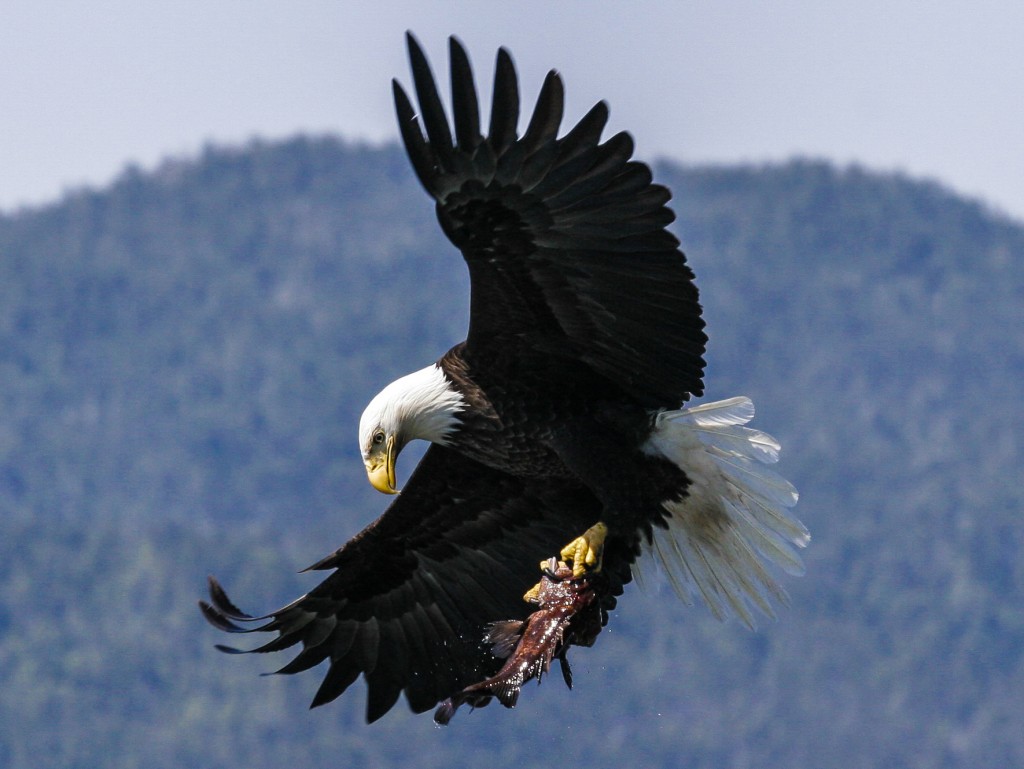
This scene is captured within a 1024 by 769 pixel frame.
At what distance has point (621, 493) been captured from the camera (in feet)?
22.2

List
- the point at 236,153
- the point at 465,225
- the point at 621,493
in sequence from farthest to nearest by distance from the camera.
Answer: the point at 236,153 < the point at 621,493 < the point at 465,225

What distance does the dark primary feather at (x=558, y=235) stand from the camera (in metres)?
5.91

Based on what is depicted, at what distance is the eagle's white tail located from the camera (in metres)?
6.83

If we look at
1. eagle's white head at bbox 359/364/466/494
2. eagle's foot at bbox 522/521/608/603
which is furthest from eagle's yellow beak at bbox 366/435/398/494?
eagle's foot at bbox 522/521/608/603

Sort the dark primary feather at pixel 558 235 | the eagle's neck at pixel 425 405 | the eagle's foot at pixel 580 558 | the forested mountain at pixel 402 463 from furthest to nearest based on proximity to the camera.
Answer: the forested mountain at pixel 402 463, the eagle's foot at pixel 580 558, the eagle's neck at pixel 425 405, the dark primary feather at pixel 558 235

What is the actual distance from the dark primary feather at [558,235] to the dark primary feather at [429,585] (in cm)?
95

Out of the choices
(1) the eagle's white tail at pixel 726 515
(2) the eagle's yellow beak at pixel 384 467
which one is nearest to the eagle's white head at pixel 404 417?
(2) the eagle's yellow beak at pixel 384 467

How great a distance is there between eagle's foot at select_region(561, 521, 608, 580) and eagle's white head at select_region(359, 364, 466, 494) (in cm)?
60

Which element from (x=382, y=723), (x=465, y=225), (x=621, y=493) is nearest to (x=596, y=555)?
(x=621, y=493)

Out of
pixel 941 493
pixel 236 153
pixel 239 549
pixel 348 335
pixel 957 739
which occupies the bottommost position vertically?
pixel 957 739

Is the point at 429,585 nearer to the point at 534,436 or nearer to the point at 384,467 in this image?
the point at 384,467

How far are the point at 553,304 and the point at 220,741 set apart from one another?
223 ft

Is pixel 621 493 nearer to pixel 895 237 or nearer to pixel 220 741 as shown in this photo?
pixel 220 741

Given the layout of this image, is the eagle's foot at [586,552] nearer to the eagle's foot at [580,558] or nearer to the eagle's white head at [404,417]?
the eagle's foot at [580,558]
